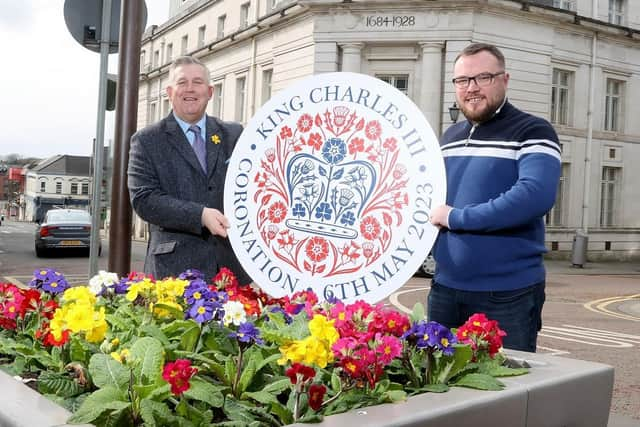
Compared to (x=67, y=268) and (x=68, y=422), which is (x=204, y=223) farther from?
(x=67, y=268)

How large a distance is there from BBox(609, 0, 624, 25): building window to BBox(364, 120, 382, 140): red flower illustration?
2556 cm

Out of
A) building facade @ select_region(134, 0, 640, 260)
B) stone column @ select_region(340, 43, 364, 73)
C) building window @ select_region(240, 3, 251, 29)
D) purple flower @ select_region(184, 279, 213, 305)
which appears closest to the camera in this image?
purple flower @ select_region(184, 279, 213, 305)

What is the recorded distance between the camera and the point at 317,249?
2.76 m

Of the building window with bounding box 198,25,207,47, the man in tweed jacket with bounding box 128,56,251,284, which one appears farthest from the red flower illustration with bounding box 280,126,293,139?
the building window with bounding box 198,25,207,47

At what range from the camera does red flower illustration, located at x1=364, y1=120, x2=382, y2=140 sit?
2.71m

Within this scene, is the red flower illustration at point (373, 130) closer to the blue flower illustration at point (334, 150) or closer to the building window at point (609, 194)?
the blue flower illustration at point (334, 150)

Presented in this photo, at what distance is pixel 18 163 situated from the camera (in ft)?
443

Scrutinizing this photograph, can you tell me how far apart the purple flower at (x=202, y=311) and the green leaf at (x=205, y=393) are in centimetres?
30

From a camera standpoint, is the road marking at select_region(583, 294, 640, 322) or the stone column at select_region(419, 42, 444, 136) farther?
the stone column at select_region(419, 42, 444, 136)

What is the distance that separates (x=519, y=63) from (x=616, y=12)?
6.75 meters

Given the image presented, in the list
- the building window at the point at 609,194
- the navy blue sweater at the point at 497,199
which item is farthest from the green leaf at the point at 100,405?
the building window at the point at 609,194

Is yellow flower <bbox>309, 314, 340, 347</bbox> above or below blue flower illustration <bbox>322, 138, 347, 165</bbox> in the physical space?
below

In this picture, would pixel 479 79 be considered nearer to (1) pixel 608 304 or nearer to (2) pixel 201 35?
(1) pixel 608 304

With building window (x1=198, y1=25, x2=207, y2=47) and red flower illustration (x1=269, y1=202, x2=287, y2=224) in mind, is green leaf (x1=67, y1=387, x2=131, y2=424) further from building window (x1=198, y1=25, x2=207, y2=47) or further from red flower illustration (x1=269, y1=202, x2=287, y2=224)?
building window (x1=198, y1=25, x2=207, y2=47)
